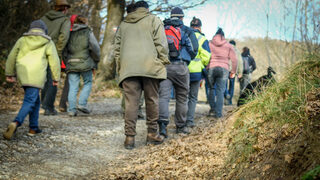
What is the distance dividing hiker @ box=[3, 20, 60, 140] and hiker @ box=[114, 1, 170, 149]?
126cm

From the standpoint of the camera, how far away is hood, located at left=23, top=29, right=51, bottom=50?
5.61m

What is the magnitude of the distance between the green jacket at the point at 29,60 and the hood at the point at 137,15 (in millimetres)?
1500

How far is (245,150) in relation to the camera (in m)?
3.68

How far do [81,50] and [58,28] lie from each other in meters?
0.70

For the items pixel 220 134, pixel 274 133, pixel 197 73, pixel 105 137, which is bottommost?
pixel 105 137

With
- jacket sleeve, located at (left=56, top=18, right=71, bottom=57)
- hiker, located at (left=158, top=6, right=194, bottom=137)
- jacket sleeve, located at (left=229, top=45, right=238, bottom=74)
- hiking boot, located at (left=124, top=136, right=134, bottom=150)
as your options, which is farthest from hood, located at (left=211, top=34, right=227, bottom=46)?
hiking boot, located at (left=124, top=136, right=134, bottom=150)

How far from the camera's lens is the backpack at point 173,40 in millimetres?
5961

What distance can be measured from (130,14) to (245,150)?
285cm

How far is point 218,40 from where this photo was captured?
8789 millimetres

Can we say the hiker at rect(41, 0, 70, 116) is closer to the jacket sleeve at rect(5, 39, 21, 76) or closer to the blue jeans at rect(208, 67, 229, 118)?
the jacket sleeve at rect(5, 39, 21, 76)

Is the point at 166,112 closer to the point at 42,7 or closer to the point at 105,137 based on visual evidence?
the point at 105,137

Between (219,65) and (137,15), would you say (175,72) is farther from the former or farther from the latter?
(219,65)

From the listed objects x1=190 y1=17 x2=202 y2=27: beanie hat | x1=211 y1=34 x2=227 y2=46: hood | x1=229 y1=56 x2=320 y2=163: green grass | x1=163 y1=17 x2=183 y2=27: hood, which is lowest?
x1=229 y1=56 x2=320 y2=163: green grass

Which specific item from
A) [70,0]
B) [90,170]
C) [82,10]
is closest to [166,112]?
[90,170]
